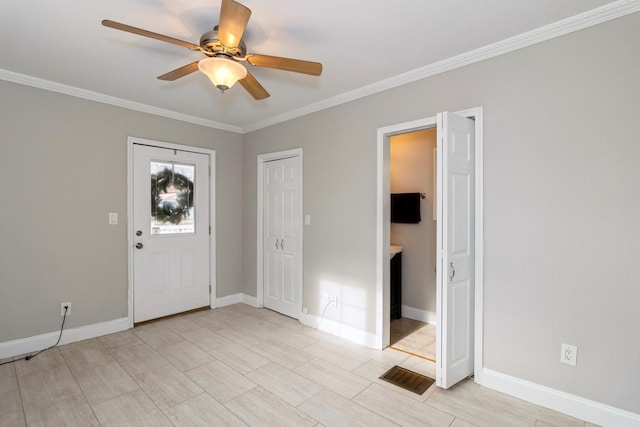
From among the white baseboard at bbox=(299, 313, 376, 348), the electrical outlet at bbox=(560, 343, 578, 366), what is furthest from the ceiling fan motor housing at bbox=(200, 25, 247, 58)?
the electrical outlet at bbox=(560, 343, 578, 366)

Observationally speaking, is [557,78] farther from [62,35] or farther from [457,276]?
[62,35]

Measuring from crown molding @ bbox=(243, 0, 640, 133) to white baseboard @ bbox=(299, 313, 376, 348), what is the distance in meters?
2.48

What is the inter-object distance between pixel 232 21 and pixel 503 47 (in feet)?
6.50

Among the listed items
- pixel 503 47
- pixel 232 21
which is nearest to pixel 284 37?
pixel 232 21

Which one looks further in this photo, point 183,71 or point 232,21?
point 183,71

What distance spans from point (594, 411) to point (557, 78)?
87.3 inches

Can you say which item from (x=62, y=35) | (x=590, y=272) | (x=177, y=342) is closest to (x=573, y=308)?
(x=590, y=272)

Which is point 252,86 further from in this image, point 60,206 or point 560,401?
point 560,401

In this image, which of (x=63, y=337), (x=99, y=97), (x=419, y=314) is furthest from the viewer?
(x=419, y=314)

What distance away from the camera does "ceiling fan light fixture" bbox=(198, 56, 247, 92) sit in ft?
6.42

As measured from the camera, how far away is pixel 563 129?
211 cm

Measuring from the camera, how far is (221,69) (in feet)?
6.49

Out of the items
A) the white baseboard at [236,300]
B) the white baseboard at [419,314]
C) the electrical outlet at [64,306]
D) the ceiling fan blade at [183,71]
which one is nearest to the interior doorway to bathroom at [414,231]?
the white baseboard at [419,314]

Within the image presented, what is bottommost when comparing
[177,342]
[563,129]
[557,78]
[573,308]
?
[177,342]
